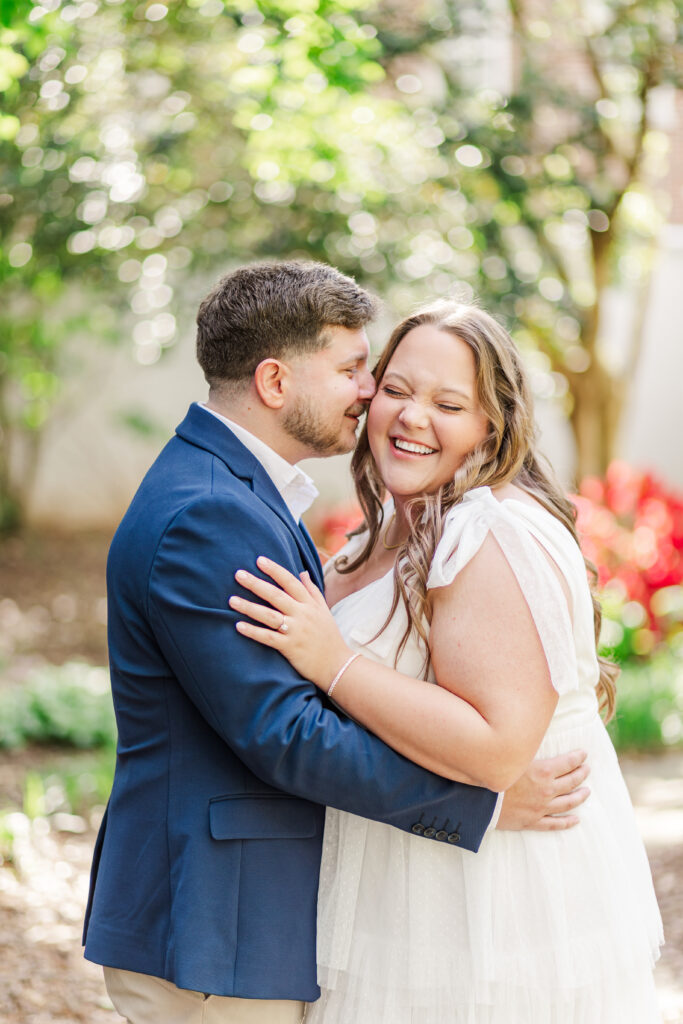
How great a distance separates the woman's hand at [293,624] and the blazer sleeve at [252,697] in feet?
0.07

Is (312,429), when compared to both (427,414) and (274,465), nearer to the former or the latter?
(274,465)

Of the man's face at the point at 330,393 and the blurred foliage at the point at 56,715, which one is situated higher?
the man's face at the point at 330,393

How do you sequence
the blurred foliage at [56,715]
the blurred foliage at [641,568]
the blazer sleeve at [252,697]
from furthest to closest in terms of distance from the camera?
1. the blurred foliage at [641,568]
2. the blurred foliage at [56,715]
3. the blazer sleeve at [252,697]

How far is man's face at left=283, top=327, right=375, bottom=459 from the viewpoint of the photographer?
99.2 inches

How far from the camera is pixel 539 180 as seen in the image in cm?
754

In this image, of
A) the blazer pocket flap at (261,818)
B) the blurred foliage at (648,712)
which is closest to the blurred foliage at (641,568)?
the blurred foliage at (648,712)

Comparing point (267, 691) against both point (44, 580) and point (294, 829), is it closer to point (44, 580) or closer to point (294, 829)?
point (294, 829)

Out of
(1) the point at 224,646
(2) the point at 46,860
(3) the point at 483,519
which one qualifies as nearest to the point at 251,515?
(1) the point at 224,646

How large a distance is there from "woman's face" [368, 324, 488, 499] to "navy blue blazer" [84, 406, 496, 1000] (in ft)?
1.31

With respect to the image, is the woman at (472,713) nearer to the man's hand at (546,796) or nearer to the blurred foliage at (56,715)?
the man's hand at (546,796)

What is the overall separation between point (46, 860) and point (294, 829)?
2.87m

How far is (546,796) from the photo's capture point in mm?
2324

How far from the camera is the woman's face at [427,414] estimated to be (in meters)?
2.54

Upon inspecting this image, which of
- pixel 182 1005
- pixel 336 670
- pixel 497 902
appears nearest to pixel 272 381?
pixel 336 670
